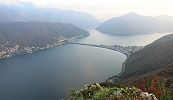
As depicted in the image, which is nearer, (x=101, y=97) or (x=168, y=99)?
(x=168, y=99)

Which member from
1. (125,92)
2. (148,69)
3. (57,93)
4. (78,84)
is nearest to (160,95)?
(125,92)

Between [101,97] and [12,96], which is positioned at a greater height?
[101,97]

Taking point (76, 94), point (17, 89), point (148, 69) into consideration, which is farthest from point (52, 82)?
point (76, 94)

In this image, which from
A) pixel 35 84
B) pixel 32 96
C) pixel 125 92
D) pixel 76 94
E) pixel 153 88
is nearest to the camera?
pixel 153 88

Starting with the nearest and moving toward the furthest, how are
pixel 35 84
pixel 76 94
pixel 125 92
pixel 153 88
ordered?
1. pixel 153 88
2. pixel 125 92
3. pixel 76 94
4. pixel 35 84

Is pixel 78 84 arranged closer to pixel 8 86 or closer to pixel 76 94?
pixel 8 86

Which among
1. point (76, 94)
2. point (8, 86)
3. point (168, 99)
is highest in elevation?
point (168, 99)

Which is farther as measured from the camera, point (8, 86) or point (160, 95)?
point (8, 86)

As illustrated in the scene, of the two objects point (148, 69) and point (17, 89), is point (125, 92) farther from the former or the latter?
point (148, 69)

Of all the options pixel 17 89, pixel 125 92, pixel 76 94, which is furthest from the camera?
pixel 17 89

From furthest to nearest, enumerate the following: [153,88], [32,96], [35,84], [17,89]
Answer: [35,84] < [17,89] < [32,96] < [153,88]
